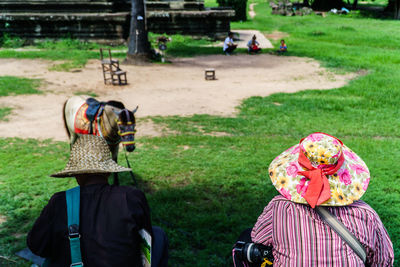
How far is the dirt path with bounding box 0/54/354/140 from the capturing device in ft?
27.4

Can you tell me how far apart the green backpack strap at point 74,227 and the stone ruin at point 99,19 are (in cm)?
1685

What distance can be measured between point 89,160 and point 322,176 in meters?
1.53

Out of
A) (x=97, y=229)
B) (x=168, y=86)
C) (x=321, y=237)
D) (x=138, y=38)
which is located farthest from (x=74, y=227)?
(x=138, y=38)

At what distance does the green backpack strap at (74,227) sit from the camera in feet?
6.77

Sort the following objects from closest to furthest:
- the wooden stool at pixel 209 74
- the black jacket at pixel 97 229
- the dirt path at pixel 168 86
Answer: the black jacket at pixel 97 229
the dirt path at pixel 168 86
the wooden stool at pixel 209 74

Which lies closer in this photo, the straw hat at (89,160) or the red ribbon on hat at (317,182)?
the red ribbon on hat at (317,182)

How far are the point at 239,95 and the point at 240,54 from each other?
6.90 m

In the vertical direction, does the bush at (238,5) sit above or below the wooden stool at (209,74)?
above

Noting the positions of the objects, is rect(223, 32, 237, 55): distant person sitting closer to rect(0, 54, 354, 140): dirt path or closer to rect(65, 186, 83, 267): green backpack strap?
rect(0, 54, 354, 140): dirt path

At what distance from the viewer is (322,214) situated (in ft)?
6.77

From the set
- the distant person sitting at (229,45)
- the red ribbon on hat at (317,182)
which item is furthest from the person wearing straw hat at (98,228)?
the distant person sitting at (229,45)

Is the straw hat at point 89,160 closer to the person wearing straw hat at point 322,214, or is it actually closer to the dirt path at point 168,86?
the person wearing straw hat at point 322,214

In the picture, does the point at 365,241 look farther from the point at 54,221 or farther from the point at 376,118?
the point at 376,118

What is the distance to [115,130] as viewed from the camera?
15.6 feet
